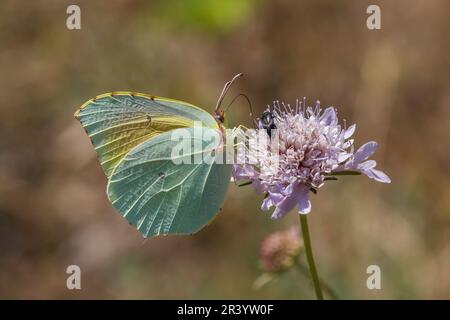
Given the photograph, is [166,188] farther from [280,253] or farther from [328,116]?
[328,116]

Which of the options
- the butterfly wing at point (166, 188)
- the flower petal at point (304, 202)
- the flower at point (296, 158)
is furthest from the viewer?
the butterfly wing at point (166, 188)

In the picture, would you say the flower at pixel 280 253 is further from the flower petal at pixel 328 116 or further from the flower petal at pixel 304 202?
the flower petal at pixel 328 116

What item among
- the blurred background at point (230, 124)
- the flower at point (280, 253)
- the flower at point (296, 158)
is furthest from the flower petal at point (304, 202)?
the blurred background at point (230, 124)

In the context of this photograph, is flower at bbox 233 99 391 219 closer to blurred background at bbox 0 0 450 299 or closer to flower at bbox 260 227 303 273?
flower at bbox 260 227 303 273

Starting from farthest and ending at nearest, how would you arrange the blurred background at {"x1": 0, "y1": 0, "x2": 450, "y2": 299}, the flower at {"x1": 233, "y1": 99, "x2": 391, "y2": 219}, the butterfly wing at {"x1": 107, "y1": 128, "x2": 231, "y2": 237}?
1. the blurred background at {"x1": 0, "y1": 0, "x2": 450, "y2": 299}
2. the butterfly wing at {"x1": 107, "y1": 128, "x2": 231, "y2": 237}
3. the flower at {"x1": 233, "y1": 99, "x2": 391, "y2": 219}

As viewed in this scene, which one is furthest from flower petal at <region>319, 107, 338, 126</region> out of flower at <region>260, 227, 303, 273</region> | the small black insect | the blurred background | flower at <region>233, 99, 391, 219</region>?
the blurred background
